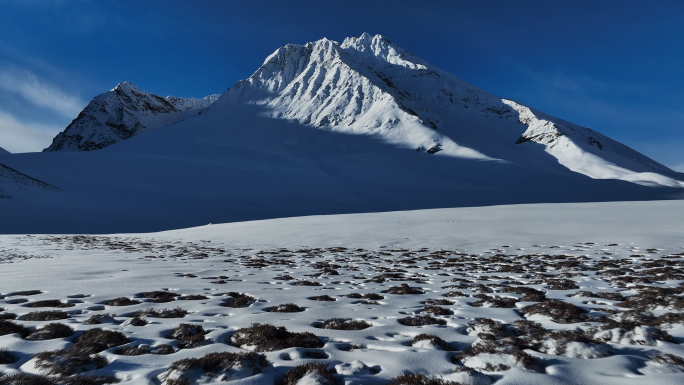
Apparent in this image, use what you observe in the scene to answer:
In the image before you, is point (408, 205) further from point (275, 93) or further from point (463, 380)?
point (275, 93)

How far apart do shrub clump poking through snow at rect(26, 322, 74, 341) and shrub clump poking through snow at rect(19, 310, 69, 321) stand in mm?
820

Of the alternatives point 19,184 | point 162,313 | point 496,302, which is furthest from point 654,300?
point 19,184

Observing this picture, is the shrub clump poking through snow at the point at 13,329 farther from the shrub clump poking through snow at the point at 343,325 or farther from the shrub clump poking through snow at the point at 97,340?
the shrub clump poking through snow at the point at 343,325

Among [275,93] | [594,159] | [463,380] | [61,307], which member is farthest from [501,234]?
[275,93]

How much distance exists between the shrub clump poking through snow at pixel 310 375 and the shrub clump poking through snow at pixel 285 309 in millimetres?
3084

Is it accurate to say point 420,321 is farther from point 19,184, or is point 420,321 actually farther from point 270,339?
point 19,184

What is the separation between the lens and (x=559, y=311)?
7371mm

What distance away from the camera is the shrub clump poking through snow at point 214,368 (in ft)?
15.1

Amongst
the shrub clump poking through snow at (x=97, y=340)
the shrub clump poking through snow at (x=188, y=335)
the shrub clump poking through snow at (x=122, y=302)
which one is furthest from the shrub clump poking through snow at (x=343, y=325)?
the shrub clump poking through snow at (x=122, y=302)

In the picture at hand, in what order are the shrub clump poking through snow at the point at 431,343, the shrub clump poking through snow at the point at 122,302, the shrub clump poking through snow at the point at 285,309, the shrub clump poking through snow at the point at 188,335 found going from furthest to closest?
the shrub clump poking through snow at the point at 122,302, the shrub clump poking through snow at the point at 285,309, the shrub clump poking through snow at the point at 188,335, the shrub clump poking through snow at the point at 431,343

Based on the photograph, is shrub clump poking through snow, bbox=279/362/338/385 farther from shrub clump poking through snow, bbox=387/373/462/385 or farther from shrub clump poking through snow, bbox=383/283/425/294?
shrub clump poking through snow, bbox=383/283/425/294

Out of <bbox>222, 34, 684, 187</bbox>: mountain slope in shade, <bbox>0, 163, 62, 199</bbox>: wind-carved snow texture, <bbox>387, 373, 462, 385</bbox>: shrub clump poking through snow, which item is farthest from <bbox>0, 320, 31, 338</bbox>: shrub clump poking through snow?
<bbox>222, 34, 684, 187</bbox>: mountain slope in shade

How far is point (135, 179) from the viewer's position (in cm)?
7419

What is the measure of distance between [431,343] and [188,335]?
4190 millimetres
